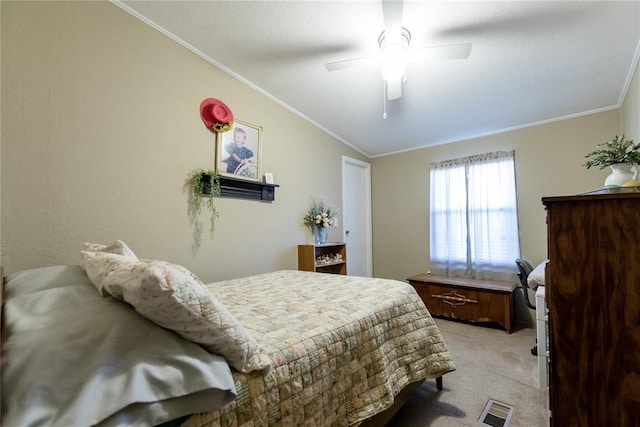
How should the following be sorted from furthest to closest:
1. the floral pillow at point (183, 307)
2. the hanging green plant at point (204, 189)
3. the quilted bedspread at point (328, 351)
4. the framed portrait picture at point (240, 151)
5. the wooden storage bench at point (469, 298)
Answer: the wooden storage bench at point (469, 298) → the framed portrait picture at point (240, 151) → the hanging green plant at point (204, 189) → the quilted bedspread at point (328, 351) → the floral pillow at point (183, 307)

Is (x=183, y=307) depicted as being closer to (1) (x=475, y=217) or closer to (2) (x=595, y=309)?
(2) (x=595, y=309)

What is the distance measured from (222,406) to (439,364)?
1.39 meters

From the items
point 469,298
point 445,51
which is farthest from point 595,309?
point 469,298

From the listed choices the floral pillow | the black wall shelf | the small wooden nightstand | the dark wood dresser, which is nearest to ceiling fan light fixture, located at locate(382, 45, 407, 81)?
the dark wood dresser

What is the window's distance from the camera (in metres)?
3.25

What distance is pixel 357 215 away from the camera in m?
4.41

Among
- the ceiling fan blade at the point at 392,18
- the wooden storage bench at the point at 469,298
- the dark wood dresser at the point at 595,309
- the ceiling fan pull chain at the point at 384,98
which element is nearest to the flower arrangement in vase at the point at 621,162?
the dark wood dresser at the point at 595,309

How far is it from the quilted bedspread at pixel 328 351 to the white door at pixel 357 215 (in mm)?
2213

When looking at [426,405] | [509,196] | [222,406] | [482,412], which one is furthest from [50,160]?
[509,196]

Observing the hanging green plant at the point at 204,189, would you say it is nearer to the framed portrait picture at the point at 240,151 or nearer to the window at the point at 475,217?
the framed portrait picture at the point at 240,151

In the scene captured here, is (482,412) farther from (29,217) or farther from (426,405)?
(29,217)

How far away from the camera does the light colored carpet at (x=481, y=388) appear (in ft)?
5.31

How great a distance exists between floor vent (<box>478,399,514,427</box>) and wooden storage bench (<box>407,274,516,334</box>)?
1.40 metres

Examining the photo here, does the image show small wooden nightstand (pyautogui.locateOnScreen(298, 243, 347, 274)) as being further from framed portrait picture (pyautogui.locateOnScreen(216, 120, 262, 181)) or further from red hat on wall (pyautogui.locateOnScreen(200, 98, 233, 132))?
red hat on wall (pyautogui.locateOnScreen(200, 98, 233, 132))
